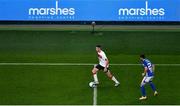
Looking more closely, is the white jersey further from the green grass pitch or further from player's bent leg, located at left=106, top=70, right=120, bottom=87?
the green grass pitch

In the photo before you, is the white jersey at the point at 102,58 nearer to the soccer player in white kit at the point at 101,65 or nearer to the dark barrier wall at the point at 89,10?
the soccer player in white kit at the point at 101,65

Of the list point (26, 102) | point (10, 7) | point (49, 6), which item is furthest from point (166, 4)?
point (26, 102)

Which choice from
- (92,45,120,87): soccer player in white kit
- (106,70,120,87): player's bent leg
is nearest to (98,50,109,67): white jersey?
(92,45,120,87): soccer player in white kit

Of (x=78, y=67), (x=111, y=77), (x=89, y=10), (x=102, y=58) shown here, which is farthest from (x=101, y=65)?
(x=89, y=10)

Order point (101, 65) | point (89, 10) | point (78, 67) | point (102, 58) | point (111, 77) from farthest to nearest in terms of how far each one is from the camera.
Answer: point (89, 10), point (78, 67), point (111, 77), point (101, 65), point (102, 58)

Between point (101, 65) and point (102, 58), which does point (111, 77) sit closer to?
point (101, 65)

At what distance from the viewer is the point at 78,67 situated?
3919 cm

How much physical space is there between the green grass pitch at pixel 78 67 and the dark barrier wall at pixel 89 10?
199 cm

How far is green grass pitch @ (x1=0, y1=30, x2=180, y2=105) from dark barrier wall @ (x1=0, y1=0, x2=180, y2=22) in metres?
1.99

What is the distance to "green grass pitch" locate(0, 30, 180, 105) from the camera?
30781mm

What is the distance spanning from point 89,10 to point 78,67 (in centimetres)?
1356

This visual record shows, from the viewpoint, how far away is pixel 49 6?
51625 mm

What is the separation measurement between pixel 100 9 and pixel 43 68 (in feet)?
48.1

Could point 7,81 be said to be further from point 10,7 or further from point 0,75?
point 10,7
